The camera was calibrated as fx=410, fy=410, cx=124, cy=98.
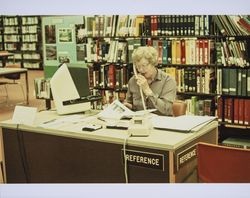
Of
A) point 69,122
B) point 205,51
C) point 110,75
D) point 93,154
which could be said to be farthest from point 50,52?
point 93,154

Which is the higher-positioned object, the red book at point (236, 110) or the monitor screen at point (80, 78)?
the monitor screen at point (80, 78)

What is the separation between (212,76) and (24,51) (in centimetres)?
981

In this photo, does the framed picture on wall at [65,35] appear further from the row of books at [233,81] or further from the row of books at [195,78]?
the row of books at [233,81]

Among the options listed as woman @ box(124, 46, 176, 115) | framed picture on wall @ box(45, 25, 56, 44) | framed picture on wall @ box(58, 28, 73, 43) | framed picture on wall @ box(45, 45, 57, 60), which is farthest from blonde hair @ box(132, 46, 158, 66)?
framed picture on wall @ box(45, 45, 57, 60)

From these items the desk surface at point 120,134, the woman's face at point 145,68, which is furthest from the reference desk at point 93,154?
the woman's face at point 145,68

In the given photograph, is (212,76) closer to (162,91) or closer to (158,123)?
(162,91)

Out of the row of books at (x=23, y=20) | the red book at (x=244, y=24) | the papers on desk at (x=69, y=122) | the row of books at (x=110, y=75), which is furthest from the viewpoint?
the row of books at (x=23, y=20)

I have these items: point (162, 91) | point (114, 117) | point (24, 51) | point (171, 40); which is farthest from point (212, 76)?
point (24, 51)

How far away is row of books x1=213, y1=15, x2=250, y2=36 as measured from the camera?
4375 millimetres

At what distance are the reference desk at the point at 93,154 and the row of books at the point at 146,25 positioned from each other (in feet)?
7.14

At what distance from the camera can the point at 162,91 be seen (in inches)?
131

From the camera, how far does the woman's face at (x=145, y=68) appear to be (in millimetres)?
3311

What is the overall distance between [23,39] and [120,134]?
37.6 feet

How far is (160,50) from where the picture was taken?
16.0ft
